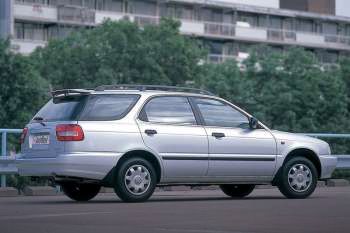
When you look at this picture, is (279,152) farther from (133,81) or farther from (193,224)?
(133,81)

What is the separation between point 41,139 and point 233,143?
2.74 meters

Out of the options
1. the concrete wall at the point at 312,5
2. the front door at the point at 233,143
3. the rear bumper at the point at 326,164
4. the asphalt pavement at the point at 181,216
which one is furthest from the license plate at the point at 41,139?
the concrete wall at the point at 312,5

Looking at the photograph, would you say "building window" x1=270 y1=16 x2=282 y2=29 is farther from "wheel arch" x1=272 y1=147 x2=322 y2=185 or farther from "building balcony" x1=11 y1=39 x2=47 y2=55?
"wheel arch" x1=272 y1=147 x2=322 y2=185

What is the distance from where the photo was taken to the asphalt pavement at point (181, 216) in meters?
9.18

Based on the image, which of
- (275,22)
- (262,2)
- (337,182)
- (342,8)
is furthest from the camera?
(342,8)

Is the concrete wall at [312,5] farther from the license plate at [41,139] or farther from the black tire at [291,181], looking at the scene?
the license plate at [41,139]

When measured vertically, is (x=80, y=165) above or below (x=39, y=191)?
above

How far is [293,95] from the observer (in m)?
55.8

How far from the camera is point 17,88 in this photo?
48031mm

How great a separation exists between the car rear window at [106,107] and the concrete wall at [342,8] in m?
76.0

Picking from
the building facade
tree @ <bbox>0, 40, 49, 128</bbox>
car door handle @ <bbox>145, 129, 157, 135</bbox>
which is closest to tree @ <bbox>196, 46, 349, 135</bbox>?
the building facade

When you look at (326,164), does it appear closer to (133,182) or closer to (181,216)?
(133,182)

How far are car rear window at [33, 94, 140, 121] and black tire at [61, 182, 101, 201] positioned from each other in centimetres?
119

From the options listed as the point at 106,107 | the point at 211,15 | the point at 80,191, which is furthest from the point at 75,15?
the point at 106,107
